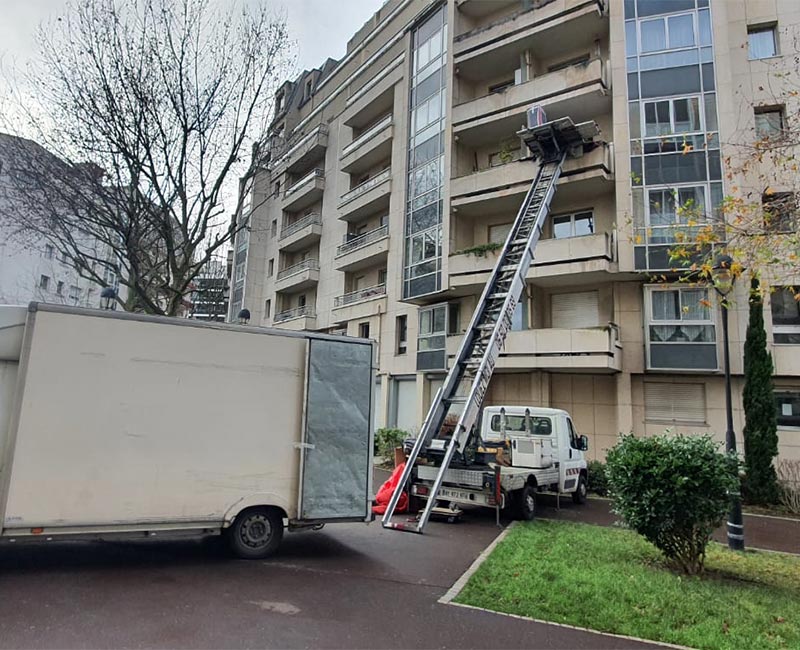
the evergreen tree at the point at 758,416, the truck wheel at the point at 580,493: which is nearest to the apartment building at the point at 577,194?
the evergreen tree at the point at 758,416

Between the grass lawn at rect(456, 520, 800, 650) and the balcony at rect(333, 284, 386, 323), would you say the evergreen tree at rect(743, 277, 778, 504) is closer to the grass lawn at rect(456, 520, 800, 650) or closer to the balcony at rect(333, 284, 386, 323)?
the grass lawn at rect(456, 520, 800, 650)

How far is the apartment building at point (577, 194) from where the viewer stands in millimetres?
15820

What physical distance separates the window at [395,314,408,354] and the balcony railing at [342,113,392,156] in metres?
9.53

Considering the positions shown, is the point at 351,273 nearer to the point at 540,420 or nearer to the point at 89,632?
the point at 540,420

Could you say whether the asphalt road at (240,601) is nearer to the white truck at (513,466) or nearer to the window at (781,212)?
the white truck at (513,466)

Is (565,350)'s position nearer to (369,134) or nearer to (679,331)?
(679,331)

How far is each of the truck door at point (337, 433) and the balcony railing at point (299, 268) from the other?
76.4ft

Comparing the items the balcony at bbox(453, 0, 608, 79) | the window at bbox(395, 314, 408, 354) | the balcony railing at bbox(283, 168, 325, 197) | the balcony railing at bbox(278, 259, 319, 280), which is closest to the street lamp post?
the balcony at bbox(453, 0, 608, 79)

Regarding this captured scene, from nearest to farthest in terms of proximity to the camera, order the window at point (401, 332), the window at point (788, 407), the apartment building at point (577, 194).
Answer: the window at point (788, 407), the apartment building at point (577, 194), the window at point (401, 332)

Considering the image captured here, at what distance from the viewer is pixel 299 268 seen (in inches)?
1248

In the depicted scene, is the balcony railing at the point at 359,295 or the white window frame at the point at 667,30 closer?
Answer: the white window frame at the point at 667,30

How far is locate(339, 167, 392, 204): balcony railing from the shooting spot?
81.8 feet

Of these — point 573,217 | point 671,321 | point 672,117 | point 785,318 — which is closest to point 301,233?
point 573,217

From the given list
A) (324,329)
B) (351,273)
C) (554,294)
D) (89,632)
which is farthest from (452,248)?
(89,632)
